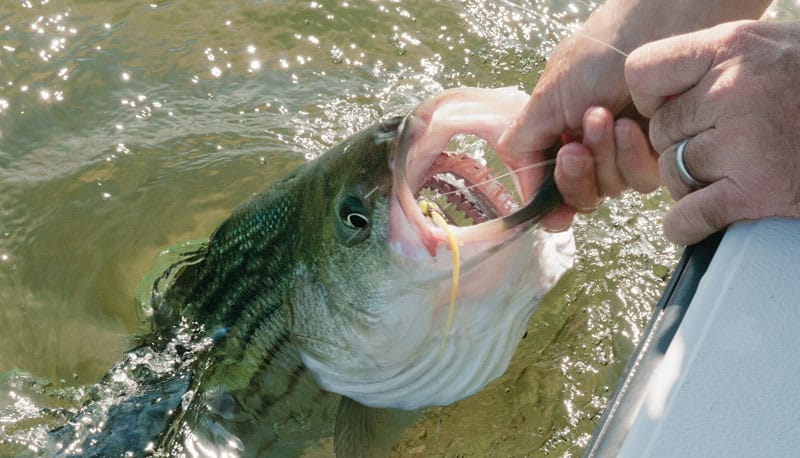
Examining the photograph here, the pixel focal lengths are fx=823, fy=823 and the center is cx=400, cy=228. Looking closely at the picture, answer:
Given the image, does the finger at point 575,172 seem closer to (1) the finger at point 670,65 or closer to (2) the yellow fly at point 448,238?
(1) the finger at point 670,65

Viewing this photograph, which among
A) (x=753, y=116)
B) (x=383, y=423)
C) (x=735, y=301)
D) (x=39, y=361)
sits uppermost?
(x=753, y=116)

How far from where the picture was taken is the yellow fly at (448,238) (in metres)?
1.99

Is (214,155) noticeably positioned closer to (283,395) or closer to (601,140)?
(283,395)

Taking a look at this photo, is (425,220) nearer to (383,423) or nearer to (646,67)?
(646,67)

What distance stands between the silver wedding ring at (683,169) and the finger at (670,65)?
0.12m

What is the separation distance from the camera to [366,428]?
2.56 meters

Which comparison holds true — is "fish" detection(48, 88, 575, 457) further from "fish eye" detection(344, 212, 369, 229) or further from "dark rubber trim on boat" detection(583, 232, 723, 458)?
"dark rubber trim on boat" detection(583, 232, 723, 458)

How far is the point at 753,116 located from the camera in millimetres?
1720

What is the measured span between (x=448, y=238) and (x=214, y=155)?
7.48 feet

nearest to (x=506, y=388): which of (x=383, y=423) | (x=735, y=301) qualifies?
(x=383, y=423)

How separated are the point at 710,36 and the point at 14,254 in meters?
2.96

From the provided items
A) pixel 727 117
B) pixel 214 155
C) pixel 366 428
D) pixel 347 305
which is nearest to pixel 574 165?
pixel 727 117

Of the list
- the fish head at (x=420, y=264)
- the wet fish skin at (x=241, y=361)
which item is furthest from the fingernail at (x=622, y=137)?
the wet fish skin at (x=241, y=361)

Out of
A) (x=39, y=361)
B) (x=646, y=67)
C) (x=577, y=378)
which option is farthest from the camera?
(x=39, y=361)
